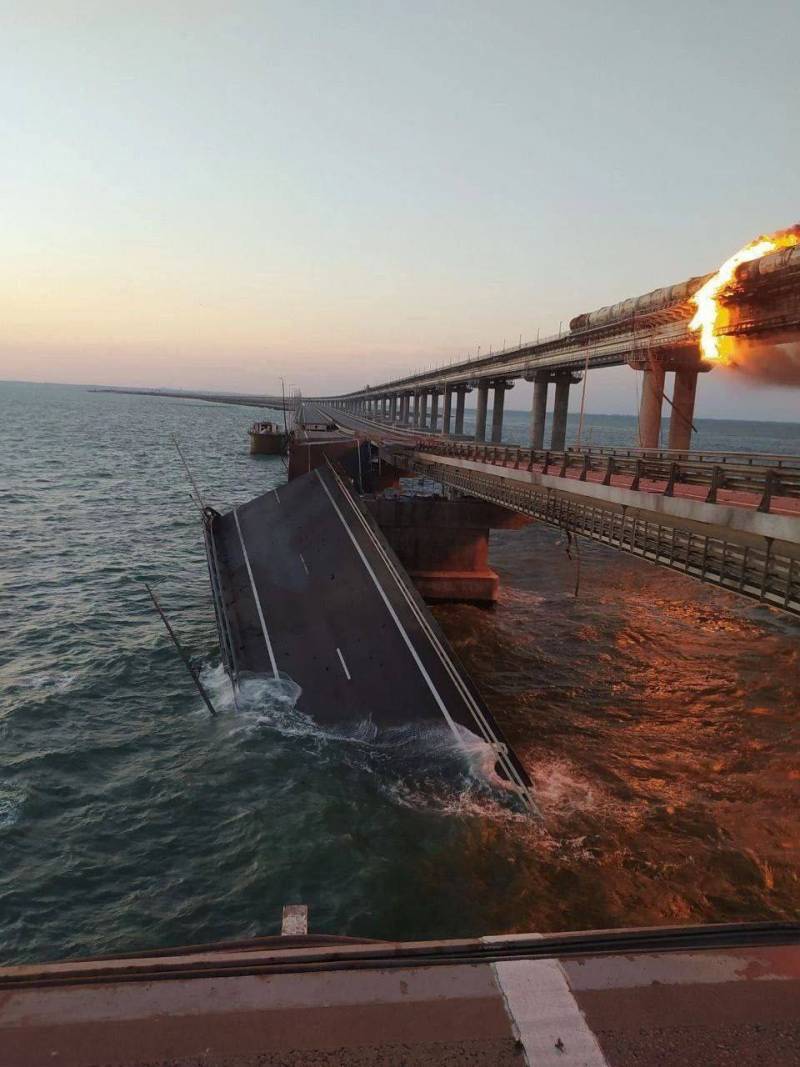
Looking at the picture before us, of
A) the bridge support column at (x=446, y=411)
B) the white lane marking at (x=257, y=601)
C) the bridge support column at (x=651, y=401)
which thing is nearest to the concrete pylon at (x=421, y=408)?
the bridge support column at (x=446, y=411)

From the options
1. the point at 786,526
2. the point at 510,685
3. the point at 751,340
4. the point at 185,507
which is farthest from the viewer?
the point at 185,507

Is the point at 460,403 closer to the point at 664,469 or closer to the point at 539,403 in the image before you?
the point at 539,403

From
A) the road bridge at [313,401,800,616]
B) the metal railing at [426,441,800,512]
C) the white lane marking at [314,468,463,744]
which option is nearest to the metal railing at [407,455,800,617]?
the road bridge at [313,401,800,616]

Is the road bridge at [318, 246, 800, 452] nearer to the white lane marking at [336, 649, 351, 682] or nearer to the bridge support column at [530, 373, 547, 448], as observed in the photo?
the bridge support column at [530, 373, 547, 448]

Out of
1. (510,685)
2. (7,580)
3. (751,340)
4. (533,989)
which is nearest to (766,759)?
(510,685)

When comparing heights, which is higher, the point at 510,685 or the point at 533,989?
the point at 533,989

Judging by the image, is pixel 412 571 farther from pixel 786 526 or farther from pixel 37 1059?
pixel 37 1059

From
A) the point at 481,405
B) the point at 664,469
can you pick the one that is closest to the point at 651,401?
the point at 664,469
